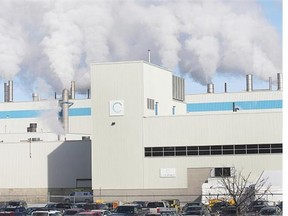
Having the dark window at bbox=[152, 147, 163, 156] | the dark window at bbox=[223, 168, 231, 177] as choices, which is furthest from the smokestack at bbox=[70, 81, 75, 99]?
the dark window at bbox=[223, 168, 231, 177]

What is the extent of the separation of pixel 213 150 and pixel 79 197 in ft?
42.8

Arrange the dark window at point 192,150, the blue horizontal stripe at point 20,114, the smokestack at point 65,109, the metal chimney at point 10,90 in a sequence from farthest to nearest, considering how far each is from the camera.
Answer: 1. the metal chimney at point 10,90
2. the blue horizontal stripe at point 20,114
3. the smokestack at point 65,109
4. the dark window at point 192,150

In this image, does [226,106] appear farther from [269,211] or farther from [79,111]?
[269,211]

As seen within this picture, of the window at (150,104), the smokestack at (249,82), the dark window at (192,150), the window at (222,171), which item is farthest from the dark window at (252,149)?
the smokestack at (249,82)

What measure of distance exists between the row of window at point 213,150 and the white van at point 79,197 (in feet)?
22.1

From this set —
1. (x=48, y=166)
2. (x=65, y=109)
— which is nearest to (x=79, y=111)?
(x=65, y=109)

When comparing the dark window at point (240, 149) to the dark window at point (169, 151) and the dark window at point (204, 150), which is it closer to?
the dark window at point (204, 150)

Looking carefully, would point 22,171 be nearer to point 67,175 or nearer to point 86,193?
point 67,175

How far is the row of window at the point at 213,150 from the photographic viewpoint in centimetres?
6191

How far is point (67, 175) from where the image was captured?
241 feet

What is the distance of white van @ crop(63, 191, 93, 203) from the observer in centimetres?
6354

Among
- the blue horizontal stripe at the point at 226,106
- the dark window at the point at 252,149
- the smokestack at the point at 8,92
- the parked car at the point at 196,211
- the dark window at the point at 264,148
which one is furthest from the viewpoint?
the smokestack at the point at 8,92

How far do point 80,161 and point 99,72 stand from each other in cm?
1215

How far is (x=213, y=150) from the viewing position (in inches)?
2489
